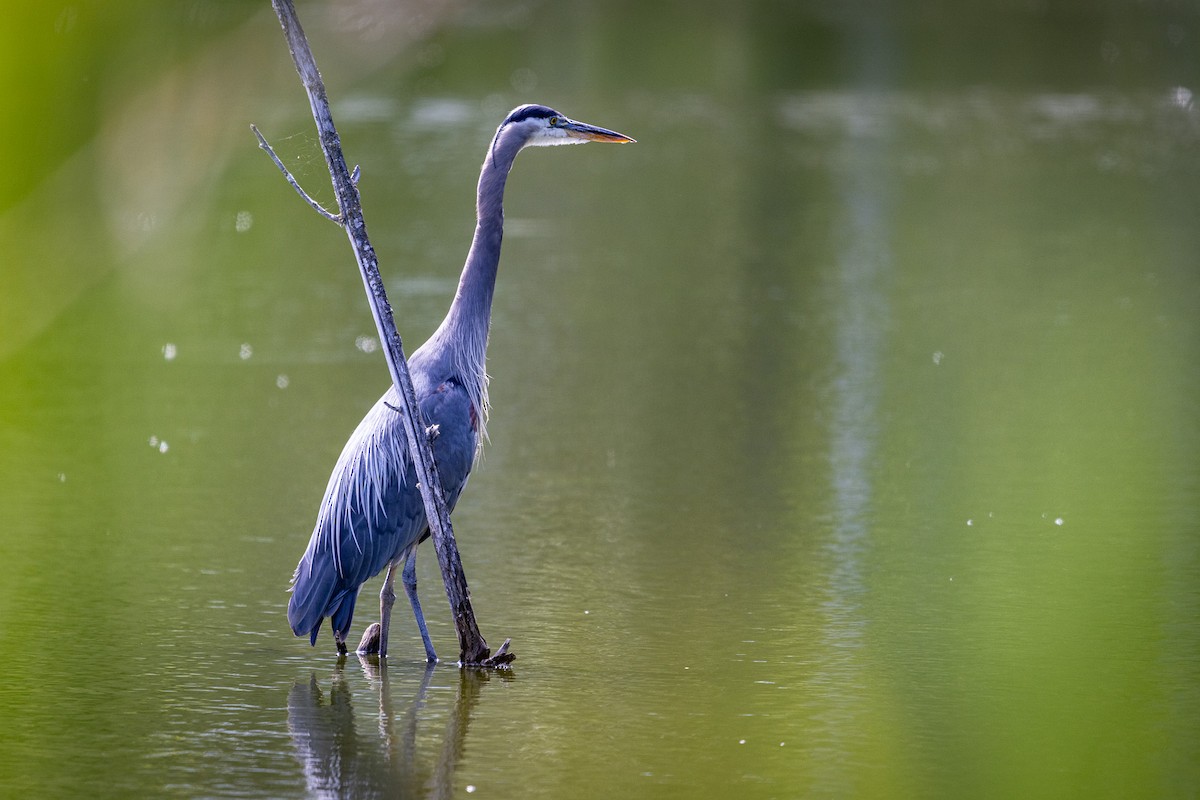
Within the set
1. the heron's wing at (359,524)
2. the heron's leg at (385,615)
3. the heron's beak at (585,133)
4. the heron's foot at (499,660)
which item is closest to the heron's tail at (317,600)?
the heron's wing at (359,524)

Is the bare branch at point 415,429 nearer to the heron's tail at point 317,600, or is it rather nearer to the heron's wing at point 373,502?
the heron's wing at point 373,502

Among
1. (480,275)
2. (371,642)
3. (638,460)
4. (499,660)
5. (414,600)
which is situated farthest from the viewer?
(638,460)

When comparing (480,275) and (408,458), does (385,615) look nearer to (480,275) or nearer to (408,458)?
(408,458)

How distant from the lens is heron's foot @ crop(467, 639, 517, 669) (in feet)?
22.0

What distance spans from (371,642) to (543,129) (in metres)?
2.22

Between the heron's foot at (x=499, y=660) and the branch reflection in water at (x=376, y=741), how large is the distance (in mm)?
62

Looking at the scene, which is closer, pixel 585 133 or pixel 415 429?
pixel 415 429

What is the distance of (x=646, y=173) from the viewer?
22.0 meters

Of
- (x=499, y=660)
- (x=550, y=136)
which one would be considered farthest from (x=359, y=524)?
(x=550, y=136)

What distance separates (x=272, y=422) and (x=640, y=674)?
471 cm

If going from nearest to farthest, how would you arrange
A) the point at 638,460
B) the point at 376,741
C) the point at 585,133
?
the point at 376,741
the point at 585,133
the point at 638,460

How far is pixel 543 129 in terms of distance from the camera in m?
7.39

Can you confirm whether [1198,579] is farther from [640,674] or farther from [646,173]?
[646,173]

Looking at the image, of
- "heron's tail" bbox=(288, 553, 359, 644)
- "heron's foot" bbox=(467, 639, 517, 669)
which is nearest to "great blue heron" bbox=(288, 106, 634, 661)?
"heron's tail" bbox=(288, 553, 359, 644)
